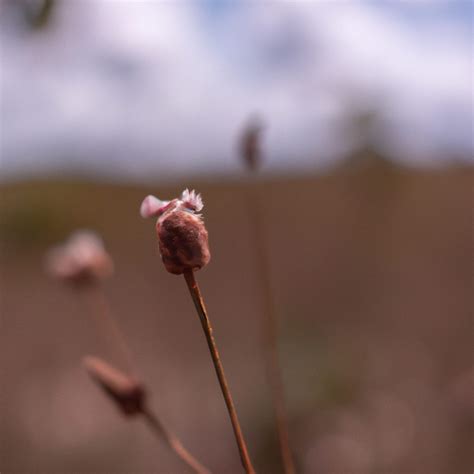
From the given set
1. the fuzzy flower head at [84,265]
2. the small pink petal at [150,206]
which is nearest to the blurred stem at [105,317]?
the fuzzy flower head at [84,265]

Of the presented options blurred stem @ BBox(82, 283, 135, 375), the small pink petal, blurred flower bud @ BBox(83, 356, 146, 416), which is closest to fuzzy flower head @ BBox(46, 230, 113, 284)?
blurred stem @ BBox(82, 283, 135, 375)

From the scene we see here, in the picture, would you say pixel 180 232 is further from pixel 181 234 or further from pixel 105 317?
pixel 105 317

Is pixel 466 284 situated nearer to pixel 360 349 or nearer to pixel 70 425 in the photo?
pixel 360 349

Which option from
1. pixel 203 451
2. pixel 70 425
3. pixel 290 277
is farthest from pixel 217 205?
pixel 203 451

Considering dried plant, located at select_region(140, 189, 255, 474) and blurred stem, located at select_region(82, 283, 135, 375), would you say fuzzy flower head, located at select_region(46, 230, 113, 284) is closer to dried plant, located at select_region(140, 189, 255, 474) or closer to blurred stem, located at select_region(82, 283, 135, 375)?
blurred stem, located at select_region(82, 283, 135, 375)

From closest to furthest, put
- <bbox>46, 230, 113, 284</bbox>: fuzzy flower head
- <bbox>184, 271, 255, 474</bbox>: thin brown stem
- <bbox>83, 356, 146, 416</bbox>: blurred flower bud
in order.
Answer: <bbox>184, 271, 255, 474</bbox>: thin brown stem
<bbox>83, 356, 146, 416</bbox>: blurred flower bud
<bbox>46, 230, 113, 284</bbox>: fuzzy flower head

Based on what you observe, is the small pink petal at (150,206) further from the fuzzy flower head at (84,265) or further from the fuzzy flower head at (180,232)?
the fuzzy flower head at (84,265)

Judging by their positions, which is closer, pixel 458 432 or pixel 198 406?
pixel 458 432

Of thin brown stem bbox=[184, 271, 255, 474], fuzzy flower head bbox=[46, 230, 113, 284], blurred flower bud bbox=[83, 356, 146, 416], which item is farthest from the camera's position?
fuzzy flower head bbox=[46, 230, 113, 284]
